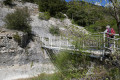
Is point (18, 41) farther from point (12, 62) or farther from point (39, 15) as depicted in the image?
point (39, 15)

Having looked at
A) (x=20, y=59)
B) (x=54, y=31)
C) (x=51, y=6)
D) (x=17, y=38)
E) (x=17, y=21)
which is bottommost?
(x=20, y=59)

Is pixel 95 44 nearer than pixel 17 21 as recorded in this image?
Yes

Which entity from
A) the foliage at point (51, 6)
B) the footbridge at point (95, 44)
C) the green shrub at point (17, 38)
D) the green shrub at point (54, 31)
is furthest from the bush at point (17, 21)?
the foliage at point (51, 6)

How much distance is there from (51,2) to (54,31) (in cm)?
787

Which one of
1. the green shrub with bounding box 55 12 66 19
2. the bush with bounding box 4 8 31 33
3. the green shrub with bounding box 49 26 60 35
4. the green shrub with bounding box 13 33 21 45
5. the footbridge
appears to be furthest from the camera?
the green shrub with bounding box 55 12 66 19

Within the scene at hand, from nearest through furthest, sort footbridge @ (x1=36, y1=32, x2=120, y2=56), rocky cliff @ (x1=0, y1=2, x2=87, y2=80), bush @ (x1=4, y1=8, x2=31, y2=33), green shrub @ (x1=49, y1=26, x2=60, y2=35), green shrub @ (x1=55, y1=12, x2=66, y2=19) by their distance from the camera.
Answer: footbridge @ (x1=36, y1=32, x2=120, y2=56)
rocky cliff @ (x1=0, y1=2, x2=87, y2=80)
bush @ (x1=4, y1=8, x2=31, y2=33)
green shrub @ (x1=49, y1=26, x2=60, y2=35)
green shrub @ (x1=55, y1=12, x2=66, y2=19)

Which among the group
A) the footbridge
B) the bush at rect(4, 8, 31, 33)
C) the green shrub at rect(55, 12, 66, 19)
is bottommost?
the footbridge

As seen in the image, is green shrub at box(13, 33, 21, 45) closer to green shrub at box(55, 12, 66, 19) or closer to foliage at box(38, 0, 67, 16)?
green shrub at box(55, 12, 66, 19)

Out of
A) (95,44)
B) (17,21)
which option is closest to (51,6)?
(17,21)

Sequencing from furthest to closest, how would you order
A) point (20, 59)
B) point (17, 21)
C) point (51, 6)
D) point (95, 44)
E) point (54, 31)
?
point (51, 6) < point (54, 31) < point (17, 21) < point (20, 59) < point (95, 44)

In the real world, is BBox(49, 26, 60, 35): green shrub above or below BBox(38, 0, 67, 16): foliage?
below

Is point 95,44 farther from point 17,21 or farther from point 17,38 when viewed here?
point 17,21

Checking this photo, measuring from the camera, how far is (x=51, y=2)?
19.7 meters

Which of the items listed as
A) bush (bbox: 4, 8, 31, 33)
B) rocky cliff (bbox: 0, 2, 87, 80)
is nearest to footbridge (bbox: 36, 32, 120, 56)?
rocky cliff (bbox: 0, 2, 87, 80)
